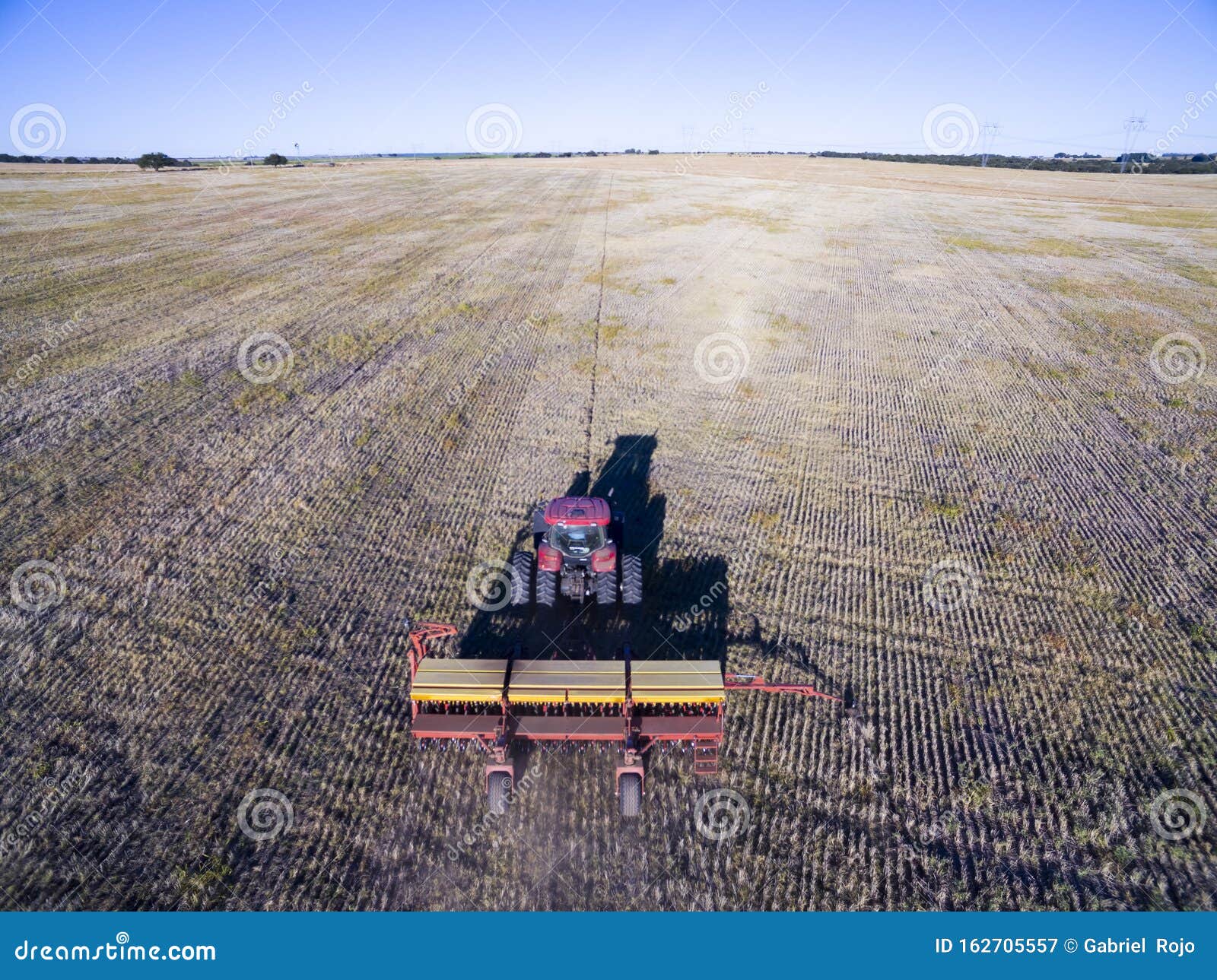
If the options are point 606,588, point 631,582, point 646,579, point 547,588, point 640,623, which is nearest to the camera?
point 606,588

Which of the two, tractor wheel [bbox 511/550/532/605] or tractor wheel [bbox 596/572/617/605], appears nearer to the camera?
tractor wheel [bbox 596/572/617/605]

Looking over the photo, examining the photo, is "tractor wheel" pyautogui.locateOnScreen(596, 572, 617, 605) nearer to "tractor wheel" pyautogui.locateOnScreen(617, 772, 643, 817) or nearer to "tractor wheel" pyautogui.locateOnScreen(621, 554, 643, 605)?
"tractor wheel" pyautogui.locateOnScreen(621, 554, 643, 605)

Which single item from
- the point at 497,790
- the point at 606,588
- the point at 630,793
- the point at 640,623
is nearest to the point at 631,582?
the point at 606,588

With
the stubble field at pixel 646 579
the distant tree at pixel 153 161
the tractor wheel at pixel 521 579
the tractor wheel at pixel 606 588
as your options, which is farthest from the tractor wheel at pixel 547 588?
the distant tree at pixel 153 161

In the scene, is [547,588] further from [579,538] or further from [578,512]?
[578,512]

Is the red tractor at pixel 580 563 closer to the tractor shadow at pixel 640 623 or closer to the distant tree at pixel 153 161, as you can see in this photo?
the tractor shadow at pixel 640 623

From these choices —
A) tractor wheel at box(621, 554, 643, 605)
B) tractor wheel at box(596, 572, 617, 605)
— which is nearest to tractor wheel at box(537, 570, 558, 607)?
tractor wheel at box(596, 572, 617, 605)

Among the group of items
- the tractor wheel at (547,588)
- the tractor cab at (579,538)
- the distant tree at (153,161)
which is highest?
the distant tree at (153,161)
